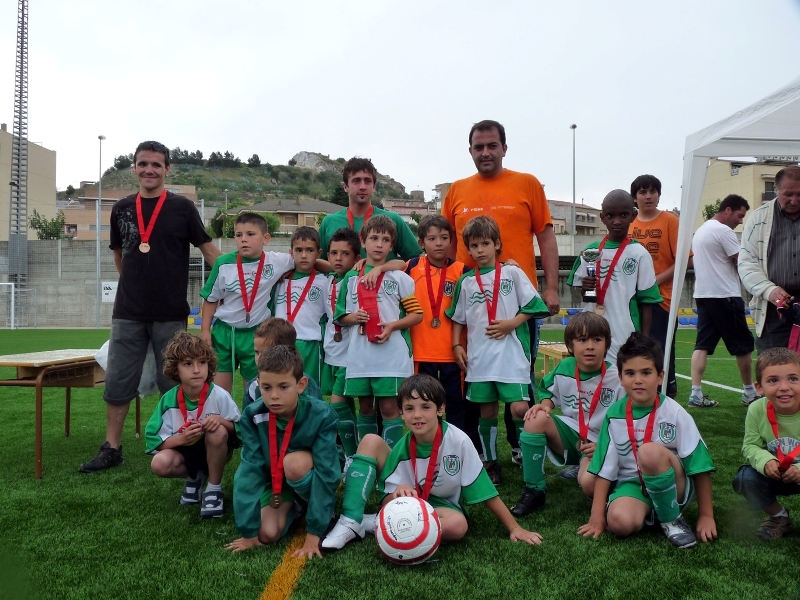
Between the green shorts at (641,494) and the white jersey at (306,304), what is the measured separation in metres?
2.17

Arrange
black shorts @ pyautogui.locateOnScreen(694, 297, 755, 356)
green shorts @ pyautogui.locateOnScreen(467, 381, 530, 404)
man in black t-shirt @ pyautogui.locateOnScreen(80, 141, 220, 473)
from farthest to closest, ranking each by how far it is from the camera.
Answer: black shorts @ pyautogui.locateOnScreen(694, 297, 755, 356)
man in black t-shirt @ pyautogui.locateOnScreen(80, 141, 220, 473)
green shorts @ pyautogui.locateOnScreen(467, 381, 530, 404)

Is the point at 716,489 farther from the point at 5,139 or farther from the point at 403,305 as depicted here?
the point at 5,139

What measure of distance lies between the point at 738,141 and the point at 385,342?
261 cm

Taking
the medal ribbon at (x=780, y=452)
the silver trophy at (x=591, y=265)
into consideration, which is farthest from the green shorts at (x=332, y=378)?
the medal ribbon at (x=780, y=452)

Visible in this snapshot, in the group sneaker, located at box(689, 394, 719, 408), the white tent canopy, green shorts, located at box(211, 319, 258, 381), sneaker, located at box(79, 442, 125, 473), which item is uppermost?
the white tent canopy

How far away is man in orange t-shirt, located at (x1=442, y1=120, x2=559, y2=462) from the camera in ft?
14.9

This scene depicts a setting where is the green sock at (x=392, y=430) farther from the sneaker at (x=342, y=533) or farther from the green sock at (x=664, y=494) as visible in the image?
the green sock at (x=664, y=494)

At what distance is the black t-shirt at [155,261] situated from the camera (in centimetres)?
471

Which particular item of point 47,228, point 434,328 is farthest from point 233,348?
point 47,228

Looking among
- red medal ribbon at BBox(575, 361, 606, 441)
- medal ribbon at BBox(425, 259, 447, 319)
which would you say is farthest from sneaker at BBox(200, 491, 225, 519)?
red medal ribbon at BBox(575, 361, 606, 441)

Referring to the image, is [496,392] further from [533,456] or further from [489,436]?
[533,456]

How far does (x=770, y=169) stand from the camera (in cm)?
574

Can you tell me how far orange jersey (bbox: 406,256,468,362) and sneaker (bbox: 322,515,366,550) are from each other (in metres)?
1.37

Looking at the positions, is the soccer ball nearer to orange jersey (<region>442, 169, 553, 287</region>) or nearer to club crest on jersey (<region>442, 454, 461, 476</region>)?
club crest on jersey (<region>442, 454, 461, 476</region>)
